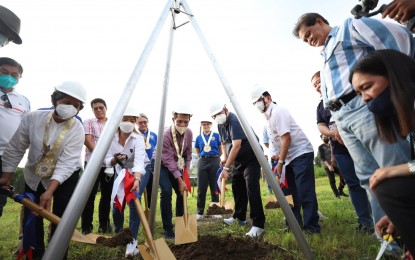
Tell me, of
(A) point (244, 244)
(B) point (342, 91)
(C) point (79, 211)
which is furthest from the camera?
(A) point (244, 244)

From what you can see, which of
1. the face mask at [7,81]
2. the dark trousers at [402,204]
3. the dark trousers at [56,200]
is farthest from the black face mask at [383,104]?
the face mask at [7,81]

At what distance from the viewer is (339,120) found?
7.18ft

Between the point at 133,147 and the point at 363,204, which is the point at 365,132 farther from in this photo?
the point at 133,147

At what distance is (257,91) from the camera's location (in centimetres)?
383

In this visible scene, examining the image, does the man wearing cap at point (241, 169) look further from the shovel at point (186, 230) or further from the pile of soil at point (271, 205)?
the pile of soil at point (271, 205)

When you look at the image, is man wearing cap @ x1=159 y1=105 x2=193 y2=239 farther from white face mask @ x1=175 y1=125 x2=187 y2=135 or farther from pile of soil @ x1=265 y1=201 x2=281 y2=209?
pile of soil @ x1=265 y1=201 x2=281 y2=209

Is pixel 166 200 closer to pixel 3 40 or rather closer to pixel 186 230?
pixel 186 230

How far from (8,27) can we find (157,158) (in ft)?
6.45

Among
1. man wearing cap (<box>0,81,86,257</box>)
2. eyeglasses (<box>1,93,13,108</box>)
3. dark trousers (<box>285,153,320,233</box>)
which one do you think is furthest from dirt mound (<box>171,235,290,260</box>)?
eyeglasses (<box>1,93,13,108</box>)

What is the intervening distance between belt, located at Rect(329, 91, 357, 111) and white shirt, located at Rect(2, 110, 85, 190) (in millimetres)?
2561

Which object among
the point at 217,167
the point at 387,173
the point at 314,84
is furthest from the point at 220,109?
the point at 387,173

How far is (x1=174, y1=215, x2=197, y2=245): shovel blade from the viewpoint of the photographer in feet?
9.83

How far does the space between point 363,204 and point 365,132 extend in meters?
1.64

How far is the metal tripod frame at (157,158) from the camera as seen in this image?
104 cm
